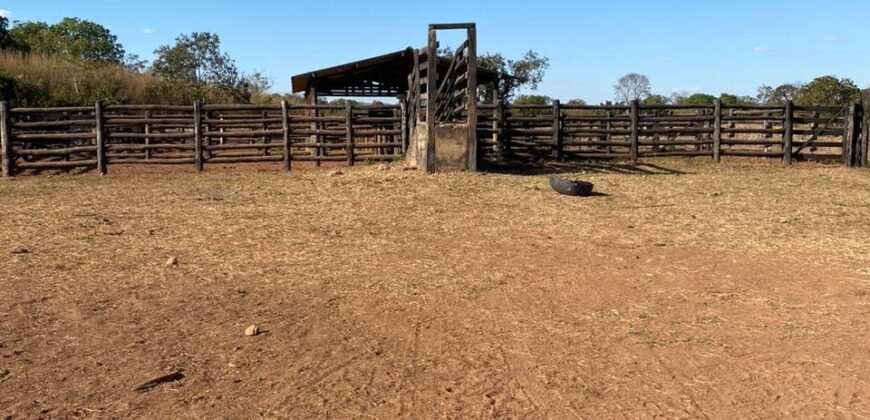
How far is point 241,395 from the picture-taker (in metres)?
3.52

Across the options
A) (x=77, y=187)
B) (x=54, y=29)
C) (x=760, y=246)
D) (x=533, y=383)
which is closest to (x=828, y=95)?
(x=760, y=246)

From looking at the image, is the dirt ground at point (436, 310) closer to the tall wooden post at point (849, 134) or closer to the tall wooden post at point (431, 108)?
the tall wooden post at point (431, 108)

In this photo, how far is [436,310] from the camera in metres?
4.99

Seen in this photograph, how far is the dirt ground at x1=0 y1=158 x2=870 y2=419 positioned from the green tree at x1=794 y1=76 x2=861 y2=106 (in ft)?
91.1

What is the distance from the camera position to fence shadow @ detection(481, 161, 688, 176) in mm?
14352

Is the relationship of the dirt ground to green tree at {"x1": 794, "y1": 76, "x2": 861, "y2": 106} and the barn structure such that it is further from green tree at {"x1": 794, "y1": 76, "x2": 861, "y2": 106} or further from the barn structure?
green tree at {"x1": 794, "y1": 76, "x2": 861, "y2": 106}

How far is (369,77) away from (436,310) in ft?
64.9

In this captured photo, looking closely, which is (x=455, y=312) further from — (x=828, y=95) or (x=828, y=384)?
(x=828, y=95)

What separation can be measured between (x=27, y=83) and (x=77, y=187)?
12.4 m

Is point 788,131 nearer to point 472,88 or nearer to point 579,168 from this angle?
point 579,168

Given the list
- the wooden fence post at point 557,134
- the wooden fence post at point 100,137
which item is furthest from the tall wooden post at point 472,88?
the wooden fence post at point 100,137

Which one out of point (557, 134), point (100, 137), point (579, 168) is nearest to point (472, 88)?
point (579, 168)

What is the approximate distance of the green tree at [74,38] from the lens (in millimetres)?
44812

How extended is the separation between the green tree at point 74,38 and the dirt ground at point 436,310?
4003cm
